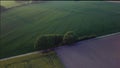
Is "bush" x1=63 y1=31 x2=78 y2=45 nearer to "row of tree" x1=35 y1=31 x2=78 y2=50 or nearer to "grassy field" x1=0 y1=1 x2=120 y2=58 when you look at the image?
"row of tree" x1=35 y1=31 x2=78 y2=50

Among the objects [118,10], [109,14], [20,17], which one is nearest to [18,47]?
[20,17]

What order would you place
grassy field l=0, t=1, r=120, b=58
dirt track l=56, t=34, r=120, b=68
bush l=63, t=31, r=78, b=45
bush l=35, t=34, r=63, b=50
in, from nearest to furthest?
1. dirt track l=56, t=34, r=120, b=68
2. bush l=35, t=34, r=63, b=50
3. bush l=63, t=31, r=78, b=45
4. grassy field l=0, t=1, r=120, b=58

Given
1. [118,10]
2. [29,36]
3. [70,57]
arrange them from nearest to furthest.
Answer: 1. [70,57]
2. [29,36]
3. [118,10]

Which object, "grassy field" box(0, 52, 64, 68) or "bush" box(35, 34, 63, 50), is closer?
"grassy field" box(0, 52, 64, 68)

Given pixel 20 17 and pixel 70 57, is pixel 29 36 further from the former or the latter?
pixel 20 17

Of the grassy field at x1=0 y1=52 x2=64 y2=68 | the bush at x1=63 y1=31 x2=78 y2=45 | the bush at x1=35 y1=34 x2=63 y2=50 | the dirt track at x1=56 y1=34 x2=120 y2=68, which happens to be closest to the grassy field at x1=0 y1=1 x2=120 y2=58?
the bush at x1=35 y1=34 x2=63 y2=50

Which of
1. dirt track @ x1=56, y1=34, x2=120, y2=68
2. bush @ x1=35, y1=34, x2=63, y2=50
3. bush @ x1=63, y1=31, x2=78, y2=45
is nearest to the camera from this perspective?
dirt track @ x1=56, y1=34, x2=120, y2=68
